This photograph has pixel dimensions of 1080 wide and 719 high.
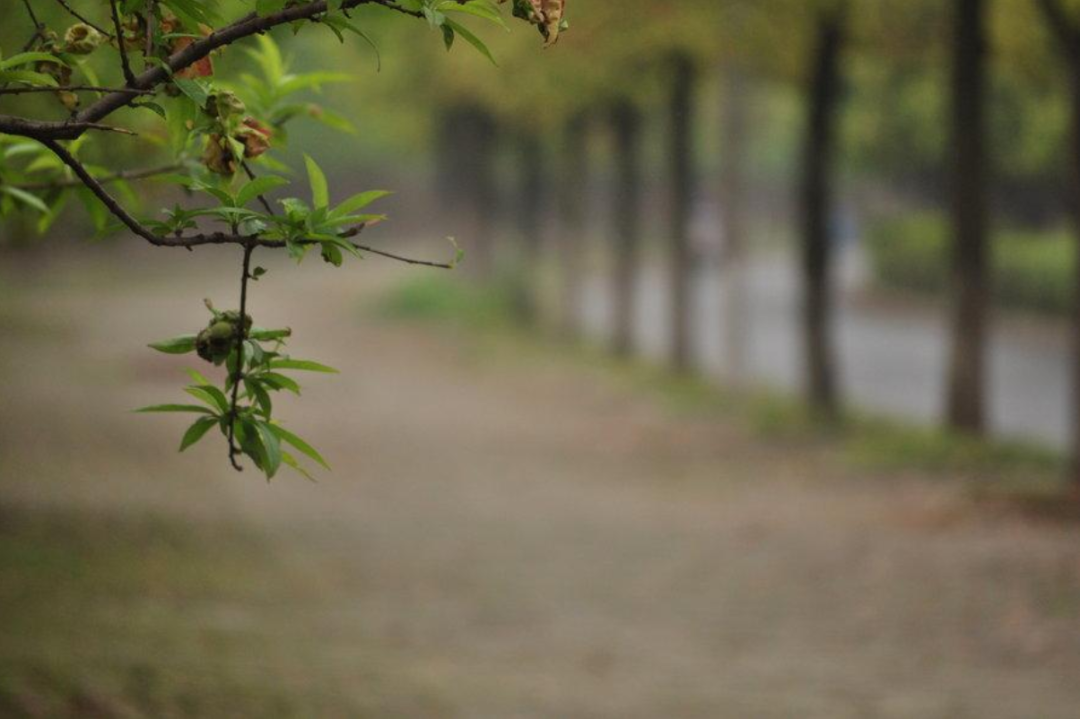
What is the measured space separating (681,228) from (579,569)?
45.3ft

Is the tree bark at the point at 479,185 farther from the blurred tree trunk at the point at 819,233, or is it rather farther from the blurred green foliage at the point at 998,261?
the blurred tree trunk at the point at 819,233

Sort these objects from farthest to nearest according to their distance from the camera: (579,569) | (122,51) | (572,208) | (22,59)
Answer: (572,208), (579,569), (22,59), (122,51)

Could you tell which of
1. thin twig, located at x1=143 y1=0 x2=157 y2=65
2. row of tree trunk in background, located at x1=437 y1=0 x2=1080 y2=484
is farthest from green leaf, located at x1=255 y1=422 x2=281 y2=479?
row of tree trunk in background, located at x1=437 y1=0 x2=1080 y2=484

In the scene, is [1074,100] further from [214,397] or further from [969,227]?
[214,397]

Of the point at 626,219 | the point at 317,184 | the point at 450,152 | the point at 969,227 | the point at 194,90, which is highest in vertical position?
the point at 450,152

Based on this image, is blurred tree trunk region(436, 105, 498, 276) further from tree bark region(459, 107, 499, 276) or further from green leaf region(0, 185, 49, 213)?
green leaf region(0, 185, 49, 213)

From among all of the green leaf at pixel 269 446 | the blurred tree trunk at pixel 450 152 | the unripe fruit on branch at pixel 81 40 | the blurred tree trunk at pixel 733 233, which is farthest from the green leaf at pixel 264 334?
the blurred tree trunk at pixel 450 152

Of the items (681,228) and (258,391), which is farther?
(681,228)

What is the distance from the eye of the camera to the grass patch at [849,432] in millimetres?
13695

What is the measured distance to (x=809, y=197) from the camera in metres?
17.7

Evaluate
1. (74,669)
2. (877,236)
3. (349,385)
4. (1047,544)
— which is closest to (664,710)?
(74,669)

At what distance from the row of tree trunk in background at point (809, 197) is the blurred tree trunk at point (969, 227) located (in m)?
0.01

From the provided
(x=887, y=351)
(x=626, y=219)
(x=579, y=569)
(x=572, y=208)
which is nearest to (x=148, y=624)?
(x=579, y=569)

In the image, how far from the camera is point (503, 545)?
11.0 m
